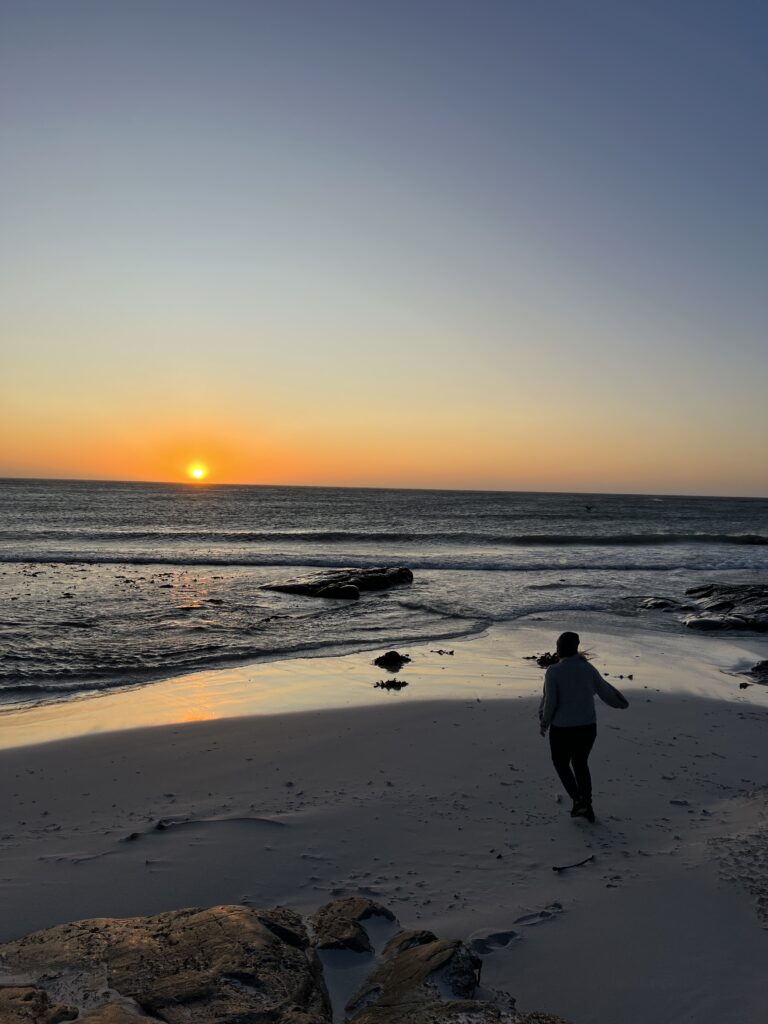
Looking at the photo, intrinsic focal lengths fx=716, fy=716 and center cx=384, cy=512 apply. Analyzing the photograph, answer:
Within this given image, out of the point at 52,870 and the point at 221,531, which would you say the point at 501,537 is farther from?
the point at 52,870

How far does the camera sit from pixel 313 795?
6992 millimetres

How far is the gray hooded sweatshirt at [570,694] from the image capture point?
6.73 metres

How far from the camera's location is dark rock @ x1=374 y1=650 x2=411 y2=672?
42.8ft

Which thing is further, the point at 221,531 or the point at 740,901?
the point at 221,531

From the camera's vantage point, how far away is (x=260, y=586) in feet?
84.8

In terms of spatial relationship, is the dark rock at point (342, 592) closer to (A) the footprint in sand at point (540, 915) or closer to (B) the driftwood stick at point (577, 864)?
(B) the driftwood stick at point (577, 864)

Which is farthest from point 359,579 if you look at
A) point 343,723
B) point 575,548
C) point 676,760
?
point 575,548

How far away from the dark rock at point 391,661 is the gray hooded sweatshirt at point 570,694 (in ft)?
20.6

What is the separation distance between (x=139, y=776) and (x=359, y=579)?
708 inches

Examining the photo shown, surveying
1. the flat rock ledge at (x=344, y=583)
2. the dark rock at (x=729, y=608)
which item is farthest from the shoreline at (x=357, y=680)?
the flat rock ledge at (x=344, y=583)

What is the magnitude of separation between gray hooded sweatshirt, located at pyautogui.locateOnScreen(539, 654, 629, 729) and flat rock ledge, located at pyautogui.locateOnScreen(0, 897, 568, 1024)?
2.95 m

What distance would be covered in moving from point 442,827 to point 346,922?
6.63 ft

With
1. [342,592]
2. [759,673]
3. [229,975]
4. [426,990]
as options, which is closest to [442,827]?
[426,990]

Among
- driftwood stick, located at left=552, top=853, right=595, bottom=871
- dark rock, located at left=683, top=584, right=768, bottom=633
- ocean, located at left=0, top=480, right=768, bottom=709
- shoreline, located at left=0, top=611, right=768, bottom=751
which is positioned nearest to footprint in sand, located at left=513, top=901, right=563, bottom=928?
driftwood stick, located at left=552, top=853, right=595, bottom=871
